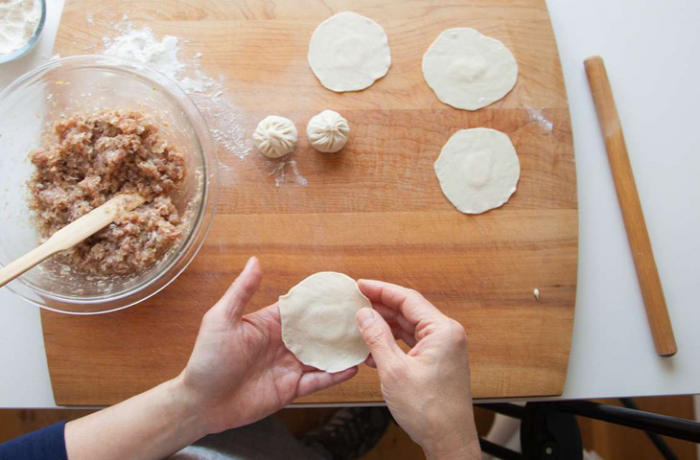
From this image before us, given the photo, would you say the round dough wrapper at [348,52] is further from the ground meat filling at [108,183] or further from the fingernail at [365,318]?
the fingernail at [365,318]

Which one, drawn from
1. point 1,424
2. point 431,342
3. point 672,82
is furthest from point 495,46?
point 1,424

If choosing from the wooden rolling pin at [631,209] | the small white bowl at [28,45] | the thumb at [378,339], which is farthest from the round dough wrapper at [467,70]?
the small white bowl at [28,45]

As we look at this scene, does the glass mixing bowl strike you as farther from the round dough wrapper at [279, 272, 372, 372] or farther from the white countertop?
the round dough wrapper at [279, 272, 372, 372]

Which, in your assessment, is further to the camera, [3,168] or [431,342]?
[3,168]

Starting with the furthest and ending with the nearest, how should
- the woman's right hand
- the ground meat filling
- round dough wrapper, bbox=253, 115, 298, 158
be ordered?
round dough wrapper, bbox=253, 115, 298, 158, the ground meat filling, the woman's right hand

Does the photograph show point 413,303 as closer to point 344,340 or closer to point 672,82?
point 344,340

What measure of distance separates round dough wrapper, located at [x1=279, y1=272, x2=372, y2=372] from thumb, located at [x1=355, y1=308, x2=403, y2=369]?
141mm

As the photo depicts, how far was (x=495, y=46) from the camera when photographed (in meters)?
1.51

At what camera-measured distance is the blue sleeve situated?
121cm

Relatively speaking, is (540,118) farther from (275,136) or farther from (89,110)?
(89,110)

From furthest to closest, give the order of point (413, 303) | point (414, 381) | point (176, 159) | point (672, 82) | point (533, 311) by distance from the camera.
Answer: point (672, 82), point (533, 311), point (176, 159), point (413, 303), point (414, 381)

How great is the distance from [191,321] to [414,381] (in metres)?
0.67

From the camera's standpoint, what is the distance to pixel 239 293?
3.95 ft

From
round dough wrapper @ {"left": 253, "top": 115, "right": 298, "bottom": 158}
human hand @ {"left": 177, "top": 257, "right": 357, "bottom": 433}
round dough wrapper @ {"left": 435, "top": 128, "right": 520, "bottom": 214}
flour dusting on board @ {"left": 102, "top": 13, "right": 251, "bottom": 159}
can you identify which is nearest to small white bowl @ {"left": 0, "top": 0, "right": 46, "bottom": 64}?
flour dusting on board @ {"left": 102, "top": 13, "right": 251, "bottom": 159}
